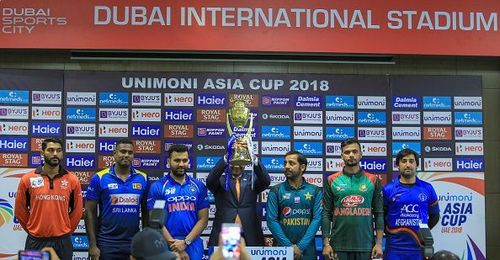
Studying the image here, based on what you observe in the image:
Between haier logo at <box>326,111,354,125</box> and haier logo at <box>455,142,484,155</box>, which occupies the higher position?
haier logo at <box>326,111,354,125</box>

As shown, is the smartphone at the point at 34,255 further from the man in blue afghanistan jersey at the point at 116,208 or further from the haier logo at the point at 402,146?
the haier logo at the point at 402,146

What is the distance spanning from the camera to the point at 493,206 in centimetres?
612

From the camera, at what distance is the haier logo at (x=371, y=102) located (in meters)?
5.94

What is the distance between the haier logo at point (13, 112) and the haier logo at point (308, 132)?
2739mm

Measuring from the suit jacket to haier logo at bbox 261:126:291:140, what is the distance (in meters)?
0.84

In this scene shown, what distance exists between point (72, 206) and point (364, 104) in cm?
303

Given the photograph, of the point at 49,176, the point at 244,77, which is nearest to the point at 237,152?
→ the point at 244,77

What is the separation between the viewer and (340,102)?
5938 mm

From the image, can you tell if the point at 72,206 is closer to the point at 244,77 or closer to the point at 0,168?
the point at 0,168

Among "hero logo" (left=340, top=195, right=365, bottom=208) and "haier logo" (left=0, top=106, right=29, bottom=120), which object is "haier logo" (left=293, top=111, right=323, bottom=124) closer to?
"hero logo" (left=340, top=195, right=365, bottom=208)

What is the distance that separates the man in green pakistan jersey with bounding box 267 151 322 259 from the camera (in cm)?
485

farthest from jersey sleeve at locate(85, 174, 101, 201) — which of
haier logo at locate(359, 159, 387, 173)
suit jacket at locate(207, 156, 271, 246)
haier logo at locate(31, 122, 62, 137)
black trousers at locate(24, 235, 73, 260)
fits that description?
haier logo at locate(359, 159, 387, 173)

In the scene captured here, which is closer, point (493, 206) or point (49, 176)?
point (49, 176)

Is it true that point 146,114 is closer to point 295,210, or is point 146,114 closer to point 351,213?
point 295,210
